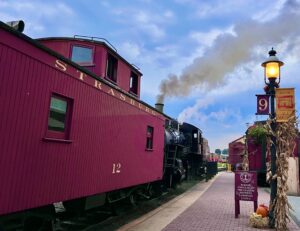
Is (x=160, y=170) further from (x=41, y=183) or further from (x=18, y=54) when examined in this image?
(x=18, y=54)

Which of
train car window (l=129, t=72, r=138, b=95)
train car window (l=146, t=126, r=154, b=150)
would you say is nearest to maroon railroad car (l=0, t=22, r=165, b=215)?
train car window (l=129, t=72, r=138, b=95)

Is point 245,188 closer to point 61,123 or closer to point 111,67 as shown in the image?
point 111,67

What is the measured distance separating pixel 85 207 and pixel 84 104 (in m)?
2.12

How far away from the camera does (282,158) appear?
7902 mm

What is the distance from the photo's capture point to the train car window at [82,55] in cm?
803

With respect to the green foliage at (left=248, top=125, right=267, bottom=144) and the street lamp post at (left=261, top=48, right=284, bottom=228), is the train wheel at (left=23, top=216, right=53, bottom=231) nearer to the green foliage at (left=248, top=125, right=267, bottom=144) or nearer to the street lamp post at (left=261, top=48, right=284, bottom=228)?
the street lamp post at (left=261, top=48, right=284, bottom=228)

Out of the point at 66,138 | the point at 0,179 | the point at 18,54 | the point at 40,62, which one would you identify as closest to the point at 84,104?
the point at 66,138

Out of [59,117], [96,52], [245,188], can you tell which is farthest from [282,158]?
[59,117]

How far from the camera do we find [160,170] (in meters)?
11.8

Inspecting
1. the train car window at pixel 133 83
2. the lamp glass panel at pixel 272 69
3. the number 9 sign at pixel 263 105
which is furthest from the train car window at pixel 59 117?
the lamp glass panel at pixel 272 69

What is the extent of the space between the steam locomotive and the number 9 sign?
3014 mm

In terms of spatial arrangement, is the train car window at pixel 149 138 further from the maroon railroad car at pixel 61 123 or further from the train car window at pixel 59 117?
the train car window at pixel 59 117

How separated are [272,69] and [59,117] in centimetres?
517

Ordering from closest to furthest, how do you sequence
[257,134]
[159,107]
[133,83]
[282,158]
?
[282,158]
[133,83]
[257,134]
[159,107]
